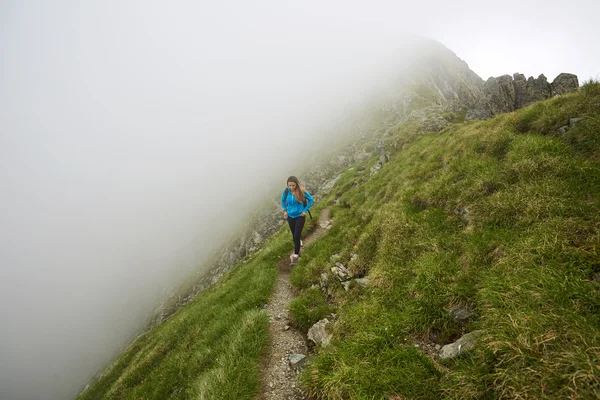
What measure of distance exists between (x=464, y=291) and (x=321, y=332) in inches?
182

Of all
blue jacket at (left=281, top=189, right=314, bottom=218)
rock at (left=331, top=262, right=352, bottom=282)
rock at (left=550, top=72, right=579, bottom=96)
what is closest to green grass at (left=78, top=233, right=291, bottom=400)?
rock at (left=331, top=262, right=352, bottom=282)

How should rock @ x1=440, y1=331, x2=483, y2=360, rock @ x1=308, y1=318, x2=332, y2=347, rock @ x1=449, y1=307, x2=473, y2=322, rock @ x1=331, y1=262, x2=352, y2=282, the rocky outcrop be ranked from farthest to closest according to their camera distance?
the rocky outcrop
rock @ x1=331, y1=262, x2=352, y2=282
rock @ x1=308, y1=318, x2=332, y2=347
rock @ x1=449, y1=307, x2=473, y2=322
rock @ x1=440, y1=331, x2=483, y2=360

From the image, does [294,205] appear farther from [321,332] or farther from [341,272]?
[321,332]

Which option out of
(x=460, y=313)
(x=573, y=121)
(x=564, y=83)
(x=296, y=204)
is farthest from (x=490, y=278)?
(x=564, y=83)

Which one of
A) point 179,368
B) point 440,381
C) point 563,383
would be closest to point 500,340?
point 563,383

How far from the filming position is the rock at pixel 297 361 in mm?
7828

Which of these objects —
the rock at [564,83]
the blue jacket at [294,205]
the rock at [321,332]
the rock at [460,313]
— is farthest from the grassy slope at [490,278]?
the rock at [564,83]

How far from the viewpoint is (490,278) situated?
6.54 metres

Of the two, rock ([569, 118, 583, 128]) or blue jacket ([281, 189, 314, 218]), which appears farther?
blue jacket ([281, 189, 314, 218])

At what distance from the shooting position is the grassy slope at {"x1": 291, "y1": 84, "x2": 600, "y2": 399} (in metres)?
4.54

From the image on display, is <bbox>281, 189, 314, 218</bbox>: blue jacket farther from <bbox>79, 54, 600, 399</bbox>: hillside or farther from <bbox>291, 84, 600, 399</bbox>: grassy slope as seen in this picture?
<bbox>291, 84, 600, 399</bbox>: grassy slope

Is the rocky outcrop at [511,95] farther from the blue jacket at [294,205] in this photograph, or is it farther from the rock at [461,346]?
the rock at [461,346]

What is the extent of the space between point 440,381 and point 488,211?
6063 mm

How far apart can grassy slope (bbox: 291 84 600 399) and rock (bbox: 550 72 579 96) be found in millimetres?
18981
